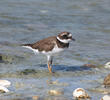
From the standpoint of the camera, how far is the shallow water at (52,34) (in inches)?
306

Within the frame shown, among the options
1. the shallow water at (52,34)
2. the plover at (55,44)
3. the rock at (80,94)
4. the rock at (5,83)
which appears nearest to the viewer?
the rock at (80,94)

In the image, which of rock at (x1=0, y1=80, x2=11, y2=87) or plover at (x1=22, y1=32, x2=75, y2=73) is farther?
plover at (x1=22, y1=32, x2=75, y2=73)

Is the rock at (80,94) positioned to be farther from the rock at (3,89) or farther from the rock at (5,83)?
the rock at (5,83)

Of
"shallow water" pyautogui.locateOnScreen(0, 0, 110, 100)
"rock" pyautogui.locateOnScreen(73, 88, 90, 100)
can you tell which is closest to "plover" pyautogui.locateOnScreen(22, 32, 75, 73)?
"shallow water" pyautogui.locateOnScreen(0, 0, 110, 100)

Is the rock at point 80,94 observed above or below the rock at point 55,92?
above

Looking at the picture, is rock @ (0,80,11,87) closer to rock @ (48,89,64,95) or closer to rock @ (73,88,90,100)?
rock @ (48,89,64,95)

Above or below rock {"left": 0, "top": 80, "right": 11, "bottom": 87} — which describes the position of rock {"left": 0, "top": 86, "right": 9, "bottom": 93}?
above

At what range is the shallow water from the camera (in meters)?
7.77

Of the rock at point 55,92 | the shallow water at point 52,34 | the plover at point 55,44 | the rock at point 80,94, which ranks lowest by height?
the shallow water at point 52,34

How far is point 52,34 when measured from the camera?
12977 mm

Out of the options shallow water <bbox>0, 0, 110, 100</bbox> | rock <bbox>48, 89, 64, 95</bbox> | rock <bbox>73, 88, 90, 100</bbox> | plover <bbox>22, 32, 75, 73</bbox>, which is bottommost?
shallow water <bbox>0, 0, 110, 100</bbox>

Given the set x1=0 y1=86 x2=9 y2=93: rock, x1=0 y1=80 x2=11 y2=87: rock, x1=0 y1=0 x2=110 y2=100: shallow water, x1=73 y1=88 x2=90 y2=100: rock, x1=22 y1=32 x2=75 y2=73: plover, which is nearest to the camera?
x1=73 y1=88 x2=90 y2=100: rock

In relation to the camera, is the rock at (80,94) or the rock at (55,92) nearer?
the rock at (80,94)

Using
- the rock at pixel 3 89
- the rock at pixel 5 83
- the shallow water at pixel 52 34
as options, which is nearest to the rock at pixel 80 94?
the shallow water at pixel 52 34
